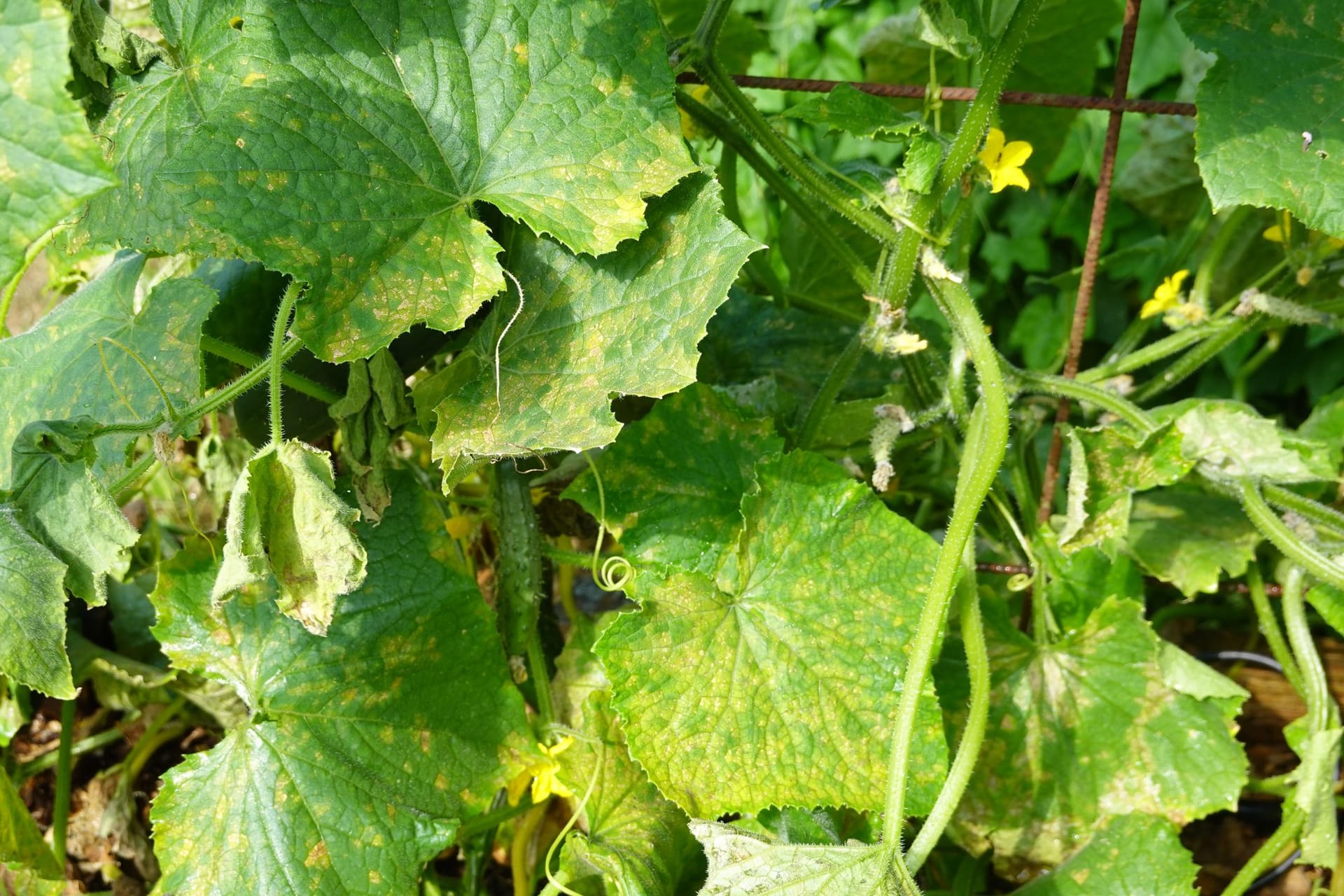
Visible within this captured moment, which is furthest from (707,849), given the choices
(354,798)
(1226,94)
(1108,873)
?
(1226,94)

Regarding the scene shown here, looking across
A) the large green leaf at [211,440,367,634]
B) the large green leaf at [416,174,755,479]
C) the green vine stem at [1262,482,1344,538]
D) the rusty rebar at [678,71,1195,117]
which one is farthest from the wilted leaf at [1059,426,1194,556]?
the large green leaf at [211,440,367,634]

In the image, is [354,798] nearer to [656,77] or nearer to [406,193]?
[406,193]

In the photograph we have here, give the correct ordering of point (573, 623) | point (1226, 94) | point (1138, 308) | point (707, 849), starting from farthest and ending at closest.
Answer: point (1138, 308) < point (573, 623) < point (1226, 94) < point (707, 849)

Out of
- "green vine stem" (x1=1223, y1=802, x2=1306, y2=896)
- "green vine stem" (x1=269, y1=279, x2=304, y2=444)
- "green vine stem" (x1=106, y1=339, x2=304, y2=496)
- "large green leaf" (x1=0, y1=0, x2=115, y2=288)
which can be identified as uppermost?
"large green leaf" (x1=0, y1=0, x2=115, y2=288)

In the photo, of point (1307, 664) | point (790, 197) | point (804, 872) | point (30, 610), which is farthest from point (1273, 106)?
point (30, 610)

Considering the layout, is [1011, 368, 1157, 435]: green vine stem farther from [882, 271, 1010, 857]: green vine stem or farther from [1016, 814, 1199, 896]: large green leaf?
[1016, 814, 1199, 896]: large green leaf

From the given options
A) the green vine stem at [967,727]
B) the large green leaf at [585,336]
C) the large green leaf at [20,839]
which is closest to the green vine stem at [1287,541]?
the green vine stem at [967,727]
